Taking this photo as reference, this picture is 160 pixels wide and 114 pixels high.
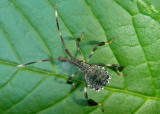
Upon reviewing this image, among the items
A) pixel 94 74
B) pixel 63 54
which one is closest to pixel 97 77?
pixel 94 74

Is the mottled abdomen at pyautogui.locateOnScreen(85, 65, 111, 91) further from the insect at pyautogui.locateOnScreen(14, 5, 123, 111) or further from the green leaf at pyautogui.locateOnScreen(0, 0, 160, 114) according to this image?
the green leaf at pyautogui.locateOnScreen(0, 0, 160, 114)

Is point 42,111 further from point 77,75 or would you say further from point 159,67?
point 159,67

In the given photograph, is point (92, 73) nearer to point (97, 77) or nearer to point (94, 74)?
point (94, 74)

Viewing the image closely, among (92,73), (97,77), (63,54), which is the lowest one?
(97,77)

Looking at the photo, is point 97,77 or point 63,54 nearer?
point 97,77

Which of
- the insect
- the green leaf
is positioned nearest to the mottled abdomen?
the insect

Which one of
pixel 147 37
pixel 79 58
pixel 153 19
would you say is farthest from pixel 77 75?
pixel 153 19
